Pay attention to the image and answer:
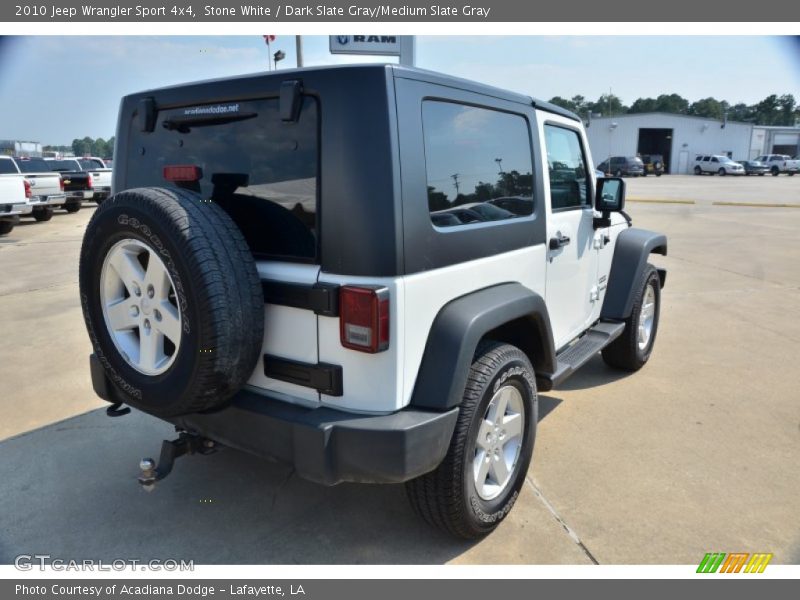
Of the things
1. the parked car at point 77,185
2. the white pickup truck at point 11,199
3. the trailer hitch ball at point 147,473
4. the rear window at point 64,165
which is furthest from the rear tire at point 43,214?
the trailer hitch ball at point 147,473

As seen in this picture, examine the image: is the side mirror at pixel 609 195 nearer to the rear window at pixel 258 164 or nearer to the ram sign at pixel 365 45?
the rear window at pixel 258 164

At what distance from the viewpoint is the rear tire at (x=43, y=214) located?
54.9 feet

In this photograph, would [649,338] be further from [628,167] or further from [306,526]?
[628,167]

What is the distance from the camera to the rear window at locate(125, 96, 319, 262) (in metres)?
2.29

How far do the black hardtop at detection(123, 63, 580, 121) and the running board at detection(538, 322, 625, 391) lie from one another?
1.44 metres

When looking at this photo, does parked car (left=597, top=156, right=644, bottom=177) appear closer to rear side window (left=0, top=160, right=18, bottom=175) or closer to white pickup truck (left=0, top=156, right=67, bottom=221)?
white pickup truck (left=0, top=156, right=67, bottom=221)

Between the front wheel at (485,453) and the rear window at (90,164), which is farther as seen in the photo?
the rear window at (90,164)

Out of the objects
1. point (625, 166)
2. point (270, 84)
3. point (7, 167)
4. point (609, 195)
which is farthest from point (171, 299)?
point (625, 166)

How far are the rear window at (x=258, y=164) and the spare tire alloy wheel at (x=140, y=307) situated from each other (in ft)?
1.31

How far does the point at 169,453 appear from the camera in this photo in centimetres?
252

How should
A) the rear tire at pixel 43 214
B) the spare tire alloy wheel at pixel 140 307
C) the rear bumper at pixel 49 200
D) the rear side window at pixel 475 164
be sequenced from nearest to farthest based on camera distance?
the spare tire alloy wheel at pixel 140 307, the rear side window at pixel 475 164, the rear bumper at pixel 49 200, the rear tire at pixel 43 214

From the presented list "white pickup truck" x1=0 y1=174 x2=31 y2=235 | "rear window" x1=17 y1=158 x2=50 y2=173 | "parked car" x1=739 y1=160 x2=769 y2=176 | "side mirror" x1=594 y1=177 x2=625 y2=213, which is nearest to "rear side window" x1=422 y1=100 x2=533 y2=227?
"side mirror" x1=594 y1=177 x2=625 y2=213

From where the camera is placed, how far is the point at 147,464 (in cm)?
243

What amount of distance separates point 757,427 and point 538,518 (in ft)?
6.17
